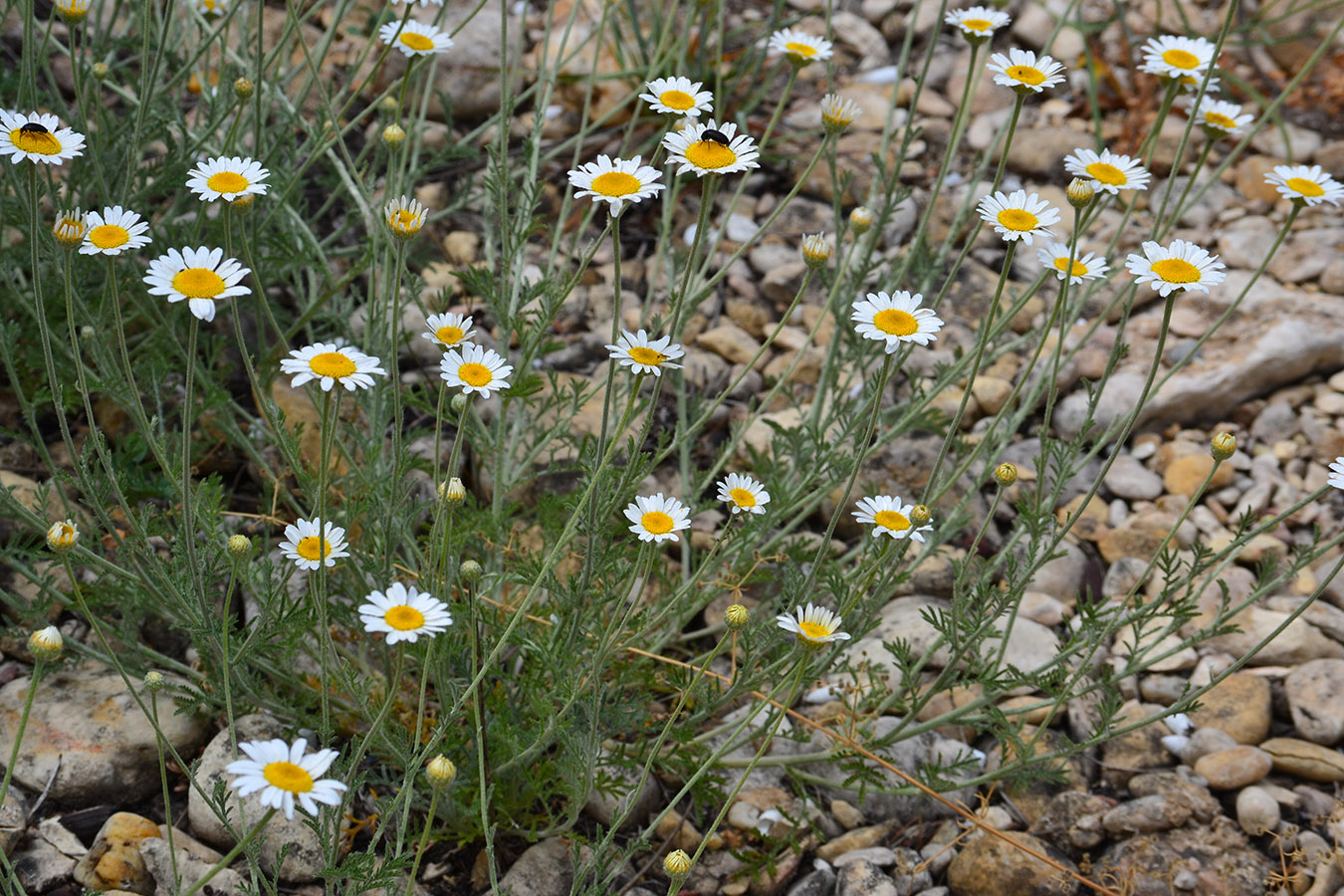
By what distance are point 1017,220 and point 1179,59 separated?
1.12 metres

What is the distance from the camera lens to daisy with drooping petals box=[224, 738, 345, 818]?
1.76 metres

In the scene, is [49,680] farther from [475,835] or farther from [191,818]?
[475,835]

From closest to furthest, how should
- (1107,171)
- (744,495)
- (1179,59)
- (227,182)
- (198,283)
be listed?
(198,283) < (227,182) < (744,495) < (1107,171) < (1179,59)

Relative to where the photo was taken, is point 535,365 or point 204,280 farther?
point 535,365

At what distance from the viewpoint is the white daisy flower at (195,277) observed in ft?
6.99

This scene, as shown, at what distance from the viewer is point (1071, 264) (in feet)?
8.89

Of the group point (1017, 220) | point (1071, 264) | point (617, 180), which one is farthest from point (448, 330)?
point (1071, 264)

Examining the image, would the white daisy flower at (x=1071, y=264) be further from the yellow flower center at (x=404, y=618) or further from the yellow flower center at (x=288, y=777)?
the yellow flower center at (x=288, y=777)

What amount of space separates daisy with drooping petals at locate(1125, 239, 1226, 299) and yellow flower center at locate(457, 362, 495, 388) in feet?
4.64

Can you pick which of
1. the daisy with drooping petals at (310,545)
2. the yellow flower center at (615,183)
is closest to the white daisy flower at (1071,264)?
the yellow flower center at (615,183)

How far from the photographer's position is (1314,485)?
430 cm

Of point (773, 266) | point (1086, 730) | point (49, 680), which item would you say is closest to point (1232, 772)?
point (1086, 730)

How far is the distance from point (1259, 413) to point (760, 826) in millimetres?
2732

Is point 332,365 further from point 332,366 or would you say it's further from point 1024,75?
point 1024,75
